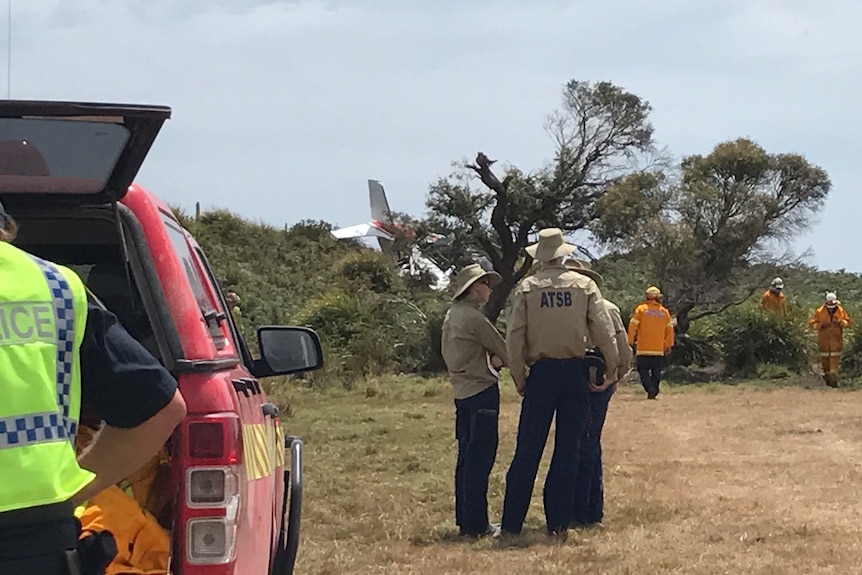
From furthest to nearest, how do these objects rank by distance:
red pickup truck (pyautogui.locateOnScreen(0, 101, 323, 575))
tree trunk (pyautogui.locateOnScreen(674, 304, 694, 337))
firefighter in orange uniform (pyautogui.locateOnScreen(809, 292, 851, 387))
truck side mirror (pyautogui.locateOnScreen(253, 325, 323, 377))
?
1. tree trunk (pyautogui.locateOnScreen(674, 304, 694, 337))
2. firefighter in orange uniform (pyautogui.locateOnScreen(809, 292, 851, 387))
3. truck side mirror (pyautogui.locateOnScreen(253, 325, 323, 377))
4. red pickup truck (pyautogui.locateOnScreen(0, 101, 323, 575))

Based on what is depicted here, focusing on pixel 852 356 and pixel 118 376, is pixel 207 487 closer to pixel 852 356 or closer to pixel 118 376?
pixel 118 376

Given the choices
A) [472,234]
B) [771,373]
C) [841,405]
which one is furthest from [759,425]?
[472,234]

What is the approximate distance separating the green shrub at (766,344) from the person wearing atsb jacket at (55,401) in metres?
20.4

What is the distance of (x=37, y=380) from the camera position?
215cm

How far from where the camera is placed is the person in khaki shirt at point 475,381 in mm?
7328

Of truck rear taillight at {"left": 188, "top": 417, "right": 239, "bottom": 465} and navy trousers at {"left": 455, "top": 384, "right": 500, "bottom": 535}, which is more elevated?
truck rear taillight at {"left": 188, "top": 417, "right": 239, "bottom": 465}

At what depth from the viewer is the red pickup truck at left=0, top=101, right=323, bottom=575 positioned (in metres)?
2.96

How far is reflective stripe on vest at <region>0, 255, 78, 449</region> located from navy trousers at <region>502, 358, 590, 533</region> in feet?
16.2

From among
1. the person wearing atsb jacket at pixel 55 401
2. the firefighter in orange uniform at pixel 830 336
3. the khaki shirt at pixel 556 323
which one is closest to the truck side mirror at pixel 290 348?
the person wearing atsb jacket at pixel 55 401

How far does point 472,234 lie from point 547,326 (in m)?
20.2

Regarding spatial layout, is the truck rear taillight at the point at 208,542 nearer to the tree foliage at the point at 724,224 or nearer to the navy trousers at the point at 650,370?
the navy trousers at the point at 650,370

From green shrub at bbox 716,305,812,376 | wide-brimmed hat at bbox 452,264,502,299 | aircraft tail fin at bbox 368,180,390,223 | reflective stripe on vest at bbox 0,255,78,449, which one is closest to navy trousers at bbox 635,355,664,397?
green shrub at bbox 716,305,812,376

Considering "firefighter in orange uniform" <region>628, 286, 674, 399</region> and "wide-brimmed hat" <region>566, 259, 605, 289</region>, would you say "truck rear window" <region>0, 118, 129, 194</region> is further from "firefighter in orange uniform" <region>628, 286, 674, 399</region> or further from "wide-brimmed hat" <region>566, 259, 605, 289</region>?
"firefighter in orange uniform" <region>628, 286, 674, 399</region>

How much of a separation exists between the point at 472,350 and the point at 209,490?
440cm
